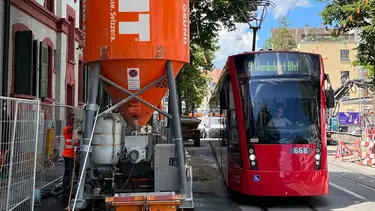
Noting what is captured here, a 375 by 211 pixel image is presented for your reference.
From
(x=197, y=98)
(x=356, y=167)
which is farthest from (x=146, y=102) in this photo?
(x=197, y=98)

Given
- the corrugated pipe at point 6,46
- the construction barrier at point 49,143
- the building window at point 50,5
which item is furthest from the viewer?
A: the building window at point 50,5

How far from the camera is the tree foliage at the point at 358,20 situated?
18.9 m

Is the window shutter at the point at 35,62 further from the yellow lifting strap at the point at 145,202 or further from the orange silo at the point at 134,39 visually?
the yellow lifting strap at the point at 145,202

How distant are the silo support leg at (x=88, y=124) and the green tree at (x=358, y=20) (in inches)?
544

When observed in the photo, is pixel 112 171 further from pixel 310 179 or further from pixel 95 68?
pixel 310 179

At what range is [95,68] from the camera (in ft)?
23.8

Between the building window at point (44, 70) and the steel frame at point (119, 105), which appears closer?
the steel frame at point (119, 105)

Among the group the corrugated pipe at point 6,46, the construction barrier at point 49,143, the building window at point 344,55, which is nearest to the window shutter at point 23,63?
the corrugated pipe at point 6,46

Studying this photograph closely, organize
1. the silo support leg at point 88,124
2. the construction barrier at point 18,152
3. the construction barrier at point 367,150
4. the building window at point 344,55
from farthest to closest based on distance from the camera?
the building window at point 344,55
the construction barrier at point 367,150
the silo support leg at point 88,124
the construction barrier at point 18,152

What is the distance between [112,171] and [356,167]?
12624 millimetres

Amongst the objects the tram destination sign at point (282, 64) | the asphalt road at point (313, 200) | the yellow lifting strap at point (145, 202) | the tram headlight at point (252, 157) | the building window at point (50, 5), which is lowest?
the asphalt road at point (313, 200)

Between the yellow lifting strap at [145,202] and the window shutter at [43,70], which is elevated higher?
the window shutter at [43,70]

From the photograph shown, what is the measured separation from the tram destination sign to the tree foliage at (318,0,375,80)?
971cm

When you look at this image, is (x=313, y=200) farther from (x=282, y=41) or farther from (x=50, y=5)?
(x=282, y=41)
